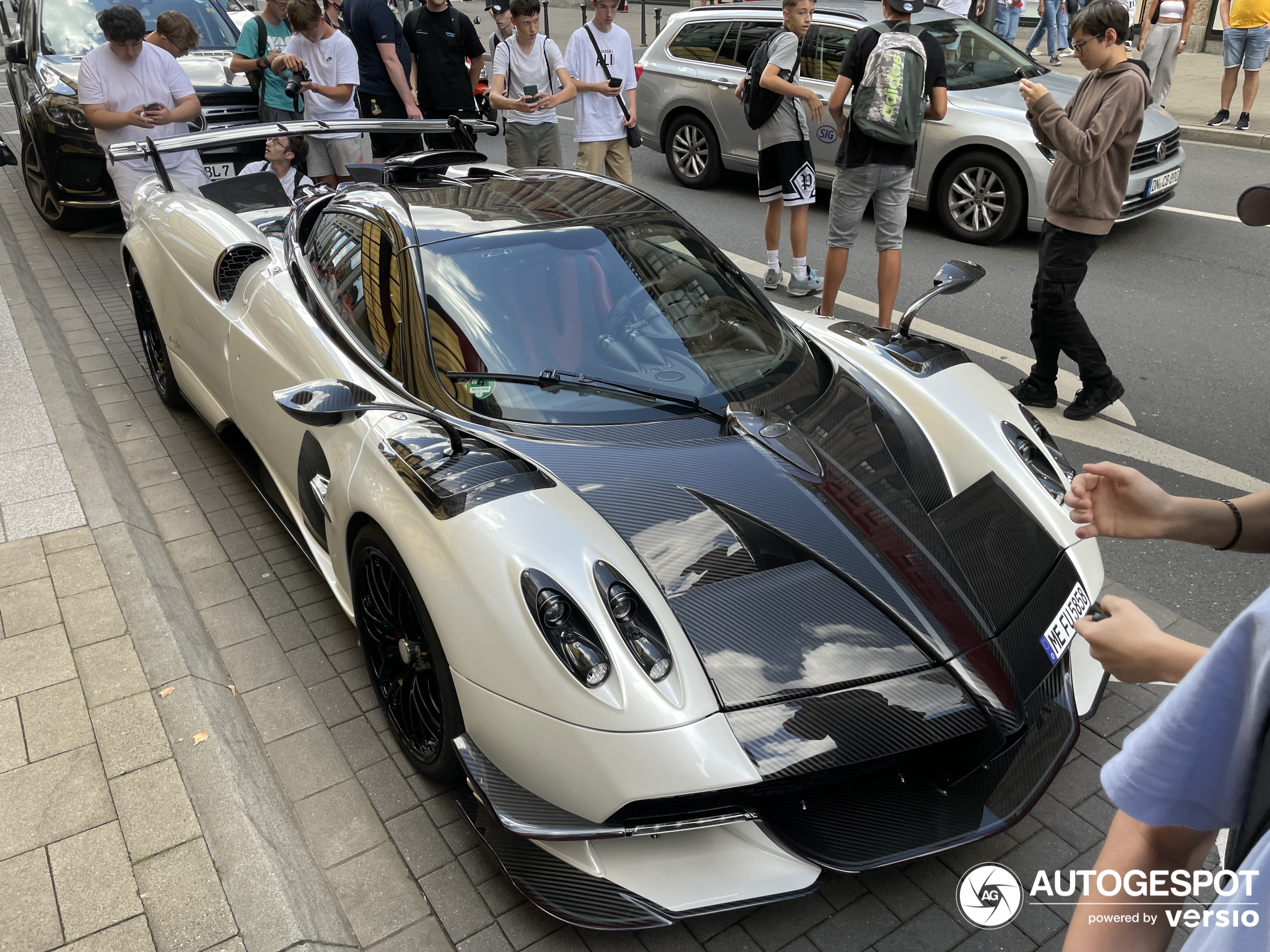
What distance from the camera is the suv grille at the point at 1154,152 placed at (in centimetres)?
714

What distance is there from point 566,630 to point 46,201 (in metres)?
7.85

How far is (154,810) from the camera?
2398 mm

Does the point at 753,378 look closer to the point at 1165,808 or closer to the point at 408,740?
the point at 408,740

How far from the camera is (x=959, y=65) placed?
7945 millimetres

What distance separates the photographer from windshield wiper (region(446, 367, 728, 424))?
294 cm

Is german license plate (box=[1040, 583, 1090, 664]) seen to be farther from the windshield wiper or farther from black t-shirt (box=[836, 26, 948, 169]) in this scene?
black t-shirt (box=[836, 26, 948, 169])

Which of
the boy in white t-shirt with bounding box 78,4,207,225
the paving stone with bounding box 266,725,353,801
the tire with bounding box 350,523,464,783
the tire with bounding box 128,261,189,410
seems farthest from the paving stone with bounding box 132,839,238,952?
the boy in white t-shirt with bounding box 78,4,207,225

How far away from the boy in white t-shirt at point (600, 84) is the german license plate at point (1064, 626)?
18.1 ft

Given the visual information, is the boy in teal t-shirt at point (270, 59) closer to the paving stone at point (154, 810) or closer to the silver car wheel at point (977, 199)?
the silver car wheel at point (977, 199)

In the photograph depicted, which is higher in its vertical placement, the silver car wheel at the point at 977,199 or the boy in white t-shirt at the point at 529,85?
the boy in white t-shirt at the point at 529,85

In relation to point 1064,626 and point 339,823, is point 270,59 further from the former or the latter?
point 1064,626

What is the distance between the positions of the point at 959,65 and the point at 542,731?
296 inches

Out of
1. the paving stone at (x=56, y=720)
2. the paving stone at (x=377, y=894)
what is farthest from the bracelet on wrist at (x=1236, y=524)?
the paving stone at (x=56, y=720)

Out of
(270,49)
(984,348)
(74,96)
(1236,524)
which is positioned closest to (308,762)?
(1236,524)
